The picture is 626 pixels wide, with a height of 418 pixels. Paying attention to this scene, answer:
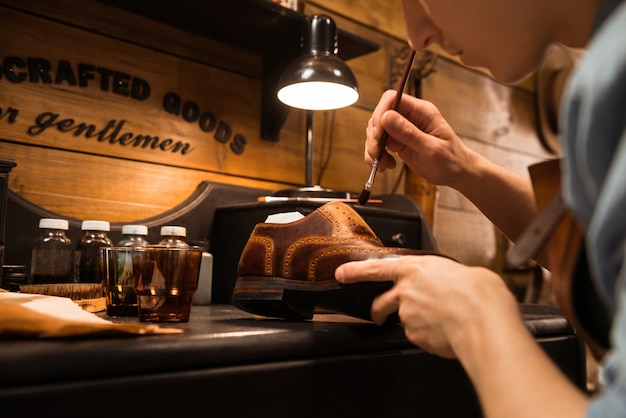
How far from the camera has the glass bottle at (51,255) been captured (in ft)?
3.96

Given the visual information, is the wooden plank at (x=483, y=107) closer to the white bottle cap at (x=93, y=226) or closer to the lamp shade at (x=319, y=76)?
the lamp shade at (x=319, y=76)

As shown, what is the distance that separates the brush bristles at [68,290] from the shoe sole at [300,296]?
0.33 metres

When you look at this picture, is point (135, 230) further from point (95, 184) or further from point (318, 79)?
point (318, 79)

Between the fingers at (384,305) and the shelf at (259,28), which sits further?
the shelf at (259,28)

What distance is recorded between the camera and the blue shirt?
361 mm

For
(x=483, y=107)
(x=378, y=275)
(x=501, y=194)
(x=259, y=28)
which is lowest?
(x=378, y=275)

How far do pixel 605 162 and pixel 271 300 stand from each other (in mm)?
581

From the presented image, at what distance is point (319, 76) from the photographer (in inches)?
58.2

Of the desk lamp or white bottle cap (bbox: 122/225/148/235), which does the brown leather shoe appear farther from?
the desk lamp

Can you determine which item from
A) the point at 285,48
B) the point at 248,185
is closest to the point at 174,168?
the point at 248,185

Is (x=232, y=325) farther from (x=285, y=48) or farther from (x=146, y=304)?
(x=285, y=48)

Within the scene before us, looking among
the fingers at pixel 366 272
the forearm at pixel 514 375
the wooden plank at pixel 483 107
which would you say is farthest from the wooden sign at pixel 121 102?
the forearm at pixel 514 375

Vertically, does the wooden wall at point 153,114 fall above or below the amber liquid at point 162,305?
above

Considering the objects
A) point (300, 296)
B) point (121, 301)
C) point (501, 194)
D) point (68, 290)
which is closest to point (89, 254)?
point (68, 290)
